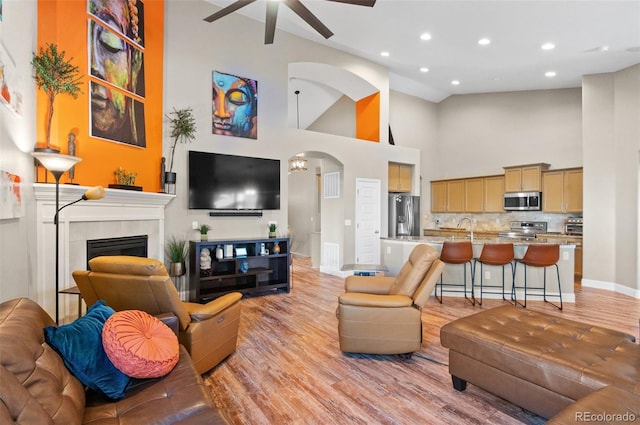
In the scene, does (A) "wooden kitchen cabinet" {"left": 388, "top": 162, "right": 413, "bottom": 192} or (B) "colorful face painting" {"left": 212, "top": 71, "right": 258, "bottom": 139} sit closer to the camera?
(B) "colorful face painting" {"left": 212, "top": 71, "right": 258, "bottom": 139}

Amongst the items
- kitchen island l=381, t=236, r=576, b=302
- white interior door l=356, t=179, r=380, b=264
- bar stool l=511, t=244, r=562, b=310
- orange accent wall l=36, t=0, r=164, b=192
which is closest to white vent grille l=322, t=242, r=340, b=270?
white interior door l=356, t=179, r=380, b=264

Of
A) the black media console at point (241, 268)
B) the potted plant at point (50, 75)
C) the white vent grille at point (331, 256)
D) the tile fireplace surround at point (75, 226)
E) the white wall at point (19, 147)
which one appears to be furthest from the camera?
the white vent grille at point (331, 256)

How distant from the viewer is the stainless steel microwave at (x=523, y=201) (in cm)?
734

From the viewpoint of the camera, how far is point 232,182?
17.1 ft

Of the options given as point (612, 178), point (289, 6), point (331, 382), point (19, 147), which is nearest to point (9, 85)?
point (19, 147)

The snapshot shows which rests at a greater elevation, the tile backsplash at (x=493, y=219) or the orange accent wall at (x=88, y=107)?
the orange accent wall at (x=88, y=107)

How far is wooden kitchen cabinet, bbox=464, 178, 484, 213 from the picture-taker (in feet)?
27.6

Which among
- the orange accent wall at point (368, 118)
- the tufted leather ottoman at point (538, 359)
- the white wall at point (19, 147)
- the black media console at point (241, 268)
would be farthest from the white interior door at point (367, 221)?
the white wall at point (19, 147)

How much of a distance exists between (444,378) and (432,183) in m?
7.57

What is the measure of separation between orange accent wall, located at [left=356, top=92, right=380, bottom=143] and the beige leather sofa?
6466mm

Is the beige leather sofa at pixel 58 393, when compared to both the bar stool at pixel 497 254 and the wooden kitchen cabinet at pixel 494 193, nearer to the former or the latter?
the bar stool at pixel 497 254

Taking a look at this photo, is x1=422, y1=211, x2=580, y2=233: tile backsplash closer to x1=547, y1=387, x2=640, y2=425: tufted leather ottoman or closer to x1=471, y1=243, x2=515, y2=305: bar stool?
x1=471, y1=243, x2=515, y2=305: bar stool

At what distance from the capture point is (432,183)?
9.43 metres
